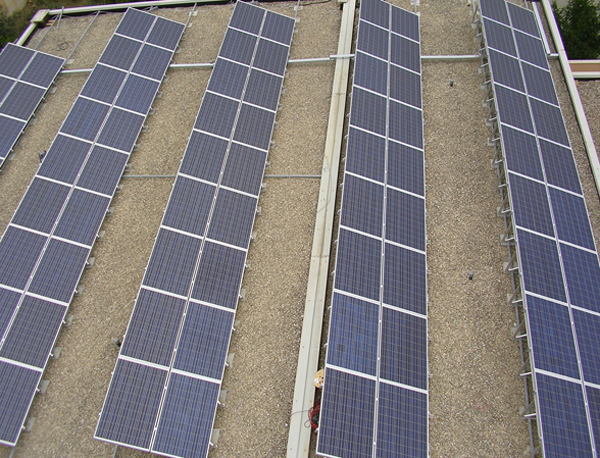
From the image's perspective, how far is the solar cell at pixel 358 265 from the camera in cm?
1362

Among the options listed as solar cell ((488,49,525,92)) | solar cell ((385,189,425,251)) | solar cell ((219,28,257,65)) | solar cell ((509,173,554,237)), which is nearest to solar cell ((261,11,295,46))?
solar cell ((219,28,257,65))

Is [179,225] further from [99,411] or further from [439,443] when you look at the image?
[439,443]

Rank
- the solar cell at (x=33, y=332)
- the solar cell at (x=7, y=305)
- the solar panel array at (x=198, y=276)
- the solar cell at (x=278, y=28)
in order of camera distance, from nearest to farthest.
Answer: the solar panel array at (x=198, y=276) < the solar cell at (x=33, y=332) < the solar cell at (x=7, y=305) < the solar cell at (x=278, y=28)

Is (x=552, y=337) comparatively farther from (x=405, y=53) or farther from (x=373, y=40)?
(x=373, y=40)

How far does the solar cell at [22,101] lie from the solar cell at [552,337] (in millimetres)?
22158

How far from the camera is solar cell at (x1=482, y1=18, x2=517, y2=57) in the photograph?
19852 millimetres

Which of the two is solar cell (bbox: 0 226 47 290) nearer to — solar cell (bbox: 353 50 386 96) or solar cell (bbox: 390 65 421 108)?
solar cell (bbox: 353 50 386 96)

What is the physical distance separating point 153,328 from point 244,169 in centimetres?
689

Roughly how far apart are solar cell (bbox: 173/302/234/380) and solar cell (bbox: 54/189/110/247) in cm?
530

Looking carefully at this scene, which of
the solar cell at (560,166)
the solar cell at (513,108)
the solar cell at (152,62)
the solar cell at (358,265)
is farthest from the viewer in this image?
the solar cell at (152,62)

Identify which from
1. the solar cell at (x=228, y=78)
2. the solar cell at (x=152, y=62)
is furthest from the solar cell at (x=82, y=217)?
the solar cell at (x=152, y=62)

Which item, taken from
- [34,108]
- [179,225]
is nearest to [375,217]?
[179,225]

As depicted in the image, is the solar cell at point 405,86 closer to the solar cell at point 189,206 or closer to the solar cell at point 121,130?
the solar cell at point 189,206

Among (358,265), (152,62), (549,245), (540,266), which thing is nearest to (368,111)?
(358,265)
